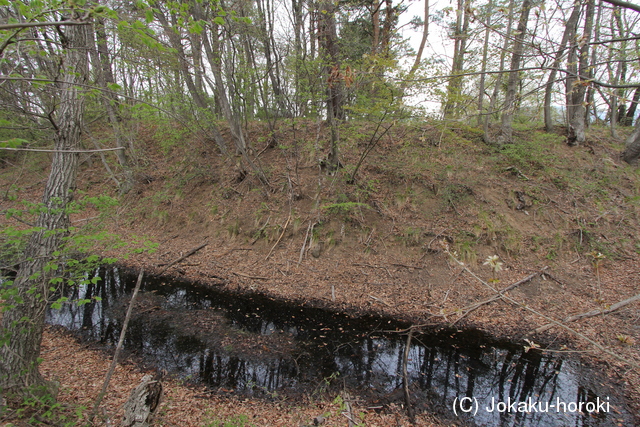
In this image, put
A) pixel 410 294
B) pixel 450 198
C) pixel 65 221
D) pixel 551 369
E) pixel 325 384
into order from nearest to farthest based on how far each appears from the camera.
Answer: pixel 65 221, pixel 325 384, pixel 551 369, pixel 410 294, pixel 450 198

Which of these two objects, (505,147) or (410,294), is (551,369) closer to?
(410,294)

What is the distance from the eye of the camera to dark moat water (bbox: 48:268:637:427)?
4586mm

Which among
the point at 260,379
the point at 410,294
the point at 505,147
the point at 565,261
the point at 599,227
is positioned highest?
the point at 505,147

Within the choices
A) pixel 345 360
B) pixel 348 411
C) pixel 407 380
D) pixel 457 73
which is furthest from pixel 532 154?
pixel 348 411

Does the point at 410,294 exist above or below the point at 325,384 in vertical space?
above

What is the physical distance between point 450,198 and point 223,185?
8273 millimetres

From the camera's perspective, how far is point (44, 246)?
3.76 m

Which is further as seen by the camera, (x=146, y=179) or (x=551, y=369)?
(x=146, y=179)

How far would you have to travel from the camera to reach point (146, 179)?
42.9 feet

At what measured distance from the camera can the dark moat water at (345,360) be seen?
4.59 metres

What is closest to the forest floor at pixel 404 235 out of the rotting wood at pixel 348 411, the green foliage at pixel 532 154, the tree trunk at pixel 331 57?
the green foliage at pixel 532 154

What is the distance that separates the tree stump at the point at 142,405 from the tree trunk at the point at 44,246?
4.82 ft

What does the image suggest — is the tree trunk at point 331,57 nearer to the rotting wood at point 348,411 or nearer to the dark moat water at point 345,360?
the dark moat water at point 345,360

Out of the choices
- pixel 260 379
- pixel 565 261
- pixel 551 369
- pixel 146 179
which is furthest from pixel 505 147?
pixel 146 179
